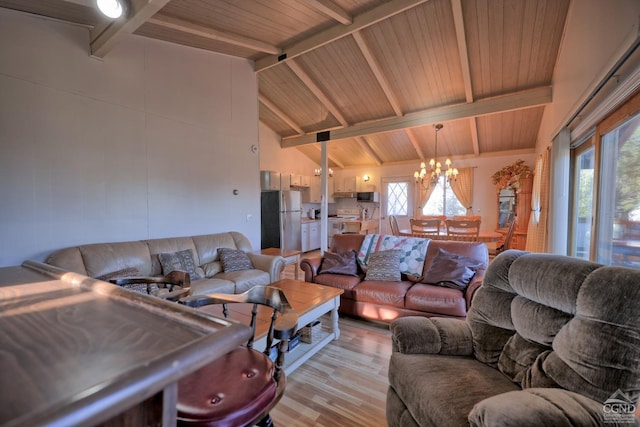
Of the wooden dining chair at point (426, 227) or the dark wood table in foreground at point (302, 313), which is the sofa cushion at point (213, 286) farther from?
the wooden dining chair at point (426, 227)

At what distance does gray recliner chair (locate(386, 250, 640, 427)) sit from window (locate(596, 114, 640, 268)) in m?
0.88

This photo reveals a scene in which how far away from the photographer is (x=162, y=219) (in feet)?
11.5

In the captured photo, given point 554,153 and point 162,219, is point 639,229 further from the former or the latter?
point 162,219

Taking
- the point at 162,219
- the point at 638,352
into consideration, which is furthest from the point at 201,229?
the point at 638,352

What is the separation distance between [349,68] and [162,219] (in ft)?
11.8

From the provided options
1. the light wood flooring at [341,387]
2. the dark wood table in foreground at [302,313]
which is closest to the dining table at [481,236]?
the light wood flooring at [341,387]

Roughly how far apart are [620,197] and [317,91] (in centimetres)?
431

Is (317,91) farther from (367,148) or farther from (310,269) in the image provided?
(310,269)

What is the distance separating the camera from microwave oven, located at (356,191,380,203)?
7848 millimetres

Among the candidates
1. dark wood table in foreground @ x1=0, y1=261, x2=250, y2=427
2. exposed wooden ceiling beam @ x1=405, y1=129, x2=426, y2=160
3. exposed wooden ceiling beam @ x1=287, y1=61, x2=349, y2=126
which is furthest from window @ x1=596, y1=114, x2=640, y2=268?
exposed wooden ceiling beam @ x1=405, y1=129, x2=426, y2=160

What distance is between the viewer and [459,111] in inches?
179

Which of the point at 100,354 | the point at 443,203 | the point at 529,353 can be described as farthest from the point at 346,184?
the point at 100,354

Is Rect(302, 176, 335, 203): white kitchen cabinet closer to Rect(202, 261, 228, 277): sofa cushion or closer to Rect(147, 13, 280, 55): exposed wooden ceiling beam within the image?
Rect(147, 13, 280, 55): exposed wooden ceiling beam

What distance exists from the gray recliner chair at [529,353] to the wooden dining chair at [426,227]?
281 centimetres
